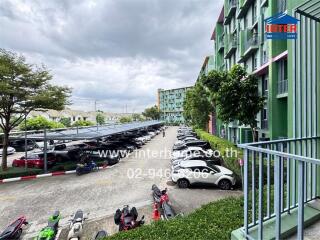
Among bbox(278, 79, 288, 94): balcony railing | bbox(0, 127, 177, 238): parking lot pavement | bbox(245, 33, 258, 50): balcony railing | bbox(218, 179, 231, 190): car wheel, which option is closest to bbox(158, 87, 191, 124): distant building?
bbox(245, 33, 258, 50): balcony railing

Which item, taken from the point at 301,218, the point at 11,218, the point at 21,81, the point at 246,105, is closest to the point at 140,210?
the point at 11,218

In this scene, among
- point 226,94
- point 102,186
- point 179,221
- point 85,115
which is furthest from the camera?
point 85,115

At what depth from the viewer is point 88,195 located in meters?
13.4

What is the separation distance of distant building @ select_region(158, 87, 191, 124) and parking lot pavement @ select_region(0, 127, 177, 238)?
10051 cm

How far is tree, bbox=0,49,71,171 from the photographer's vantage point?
16.9 m

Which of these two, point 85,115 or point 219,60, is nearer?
point 219,60

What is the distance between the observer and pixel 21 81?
1775 cm

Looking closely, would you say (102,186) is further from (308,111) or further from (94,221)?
(308,111)

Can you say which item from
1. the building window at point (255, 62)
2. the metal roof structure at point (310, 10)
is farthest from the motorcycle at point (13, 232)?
the building window at point (255, 62)

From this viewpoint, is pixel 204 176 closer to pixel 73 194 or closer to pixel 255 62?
pixel 73 194

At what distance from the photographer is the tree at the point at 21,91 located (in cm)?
1694

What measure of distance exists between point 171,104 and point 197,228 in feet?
403

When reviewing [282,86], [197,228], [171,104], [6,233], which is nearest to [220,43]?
[282,86]

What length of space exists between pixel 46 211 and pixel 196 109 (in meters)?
24.9
